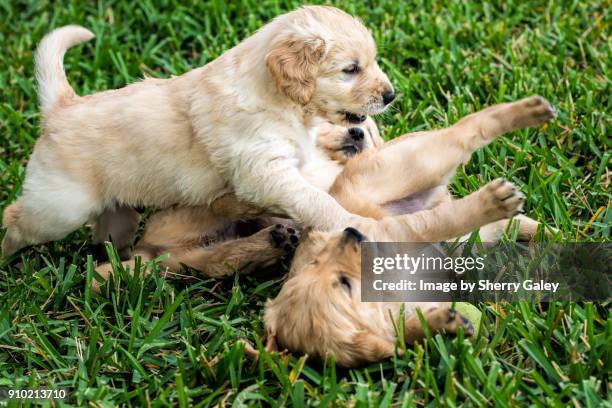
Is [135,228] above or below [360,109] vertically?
below

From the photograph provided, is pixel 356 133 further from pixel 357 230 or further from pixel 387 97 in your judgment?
pixel 357 230

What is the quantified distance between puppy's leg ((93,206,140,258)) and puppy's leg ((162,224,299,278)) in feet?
1.65

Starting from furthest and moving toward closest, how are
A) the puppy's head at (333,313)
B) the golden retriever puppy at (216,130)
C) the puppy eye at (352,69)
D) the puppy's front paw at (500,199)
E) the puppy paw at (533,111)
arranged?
the puppy eye at (352,69)
the golden retriever puppy at (216,130)
the puppy paw at (533,111)
the puppy's front paw at (500,199)
the puppy's head at (333,313)

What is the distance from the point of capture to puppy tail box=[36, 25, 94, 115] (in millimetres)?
4676

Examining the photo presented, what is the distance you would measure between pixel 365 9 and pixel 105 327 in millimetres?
3625

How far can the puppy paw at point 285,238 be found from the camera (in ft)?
14.2

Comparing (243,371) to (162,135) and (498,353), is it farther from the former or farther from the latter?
(162,135)

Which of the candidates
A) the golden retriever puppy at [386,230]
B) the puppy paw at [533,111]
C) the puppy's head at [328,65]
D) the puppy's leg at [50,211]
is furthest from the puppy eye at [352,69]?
the puppy's leg at [50,211]

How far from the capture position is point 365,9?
261 inches

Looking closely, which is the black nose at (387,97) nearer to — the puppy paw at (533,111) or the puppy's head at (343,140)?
the puppy's head at (343,140)

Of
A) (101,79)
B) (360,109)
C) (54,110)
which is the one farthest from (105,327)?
(101,79)

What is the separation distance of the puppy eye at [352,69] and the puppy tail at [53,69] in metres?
1.58

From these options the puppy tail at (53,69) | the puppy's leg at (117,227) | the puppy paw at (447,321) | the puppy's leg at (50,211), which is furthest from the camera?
the puppy's leg at (117,227)

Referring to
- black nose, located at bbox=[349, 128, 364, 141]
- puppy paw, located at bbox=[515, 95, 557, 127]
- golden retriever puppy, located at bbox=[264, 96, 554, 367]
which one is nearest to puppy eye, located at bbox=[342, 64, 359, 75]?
golden retriever puppy, located at bbox=[264, 96, 554, 367]
